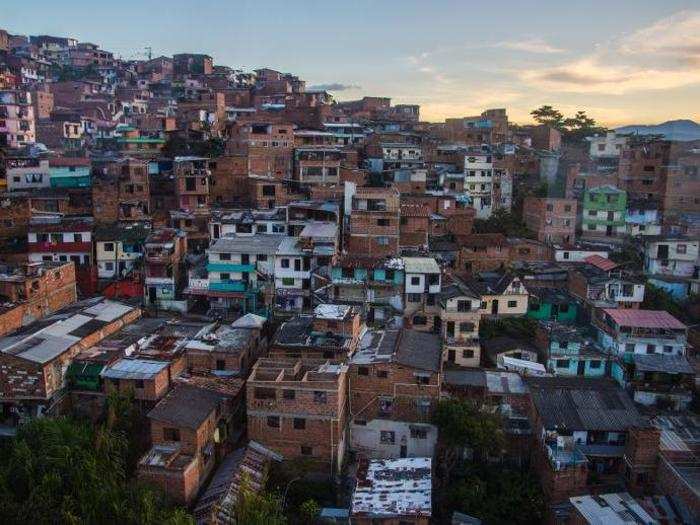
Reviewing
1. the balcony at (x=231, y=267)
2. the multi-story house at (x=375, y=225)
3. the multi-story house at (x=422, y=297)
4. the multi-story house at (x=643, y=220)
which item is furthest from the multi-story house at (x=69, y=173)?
the multi-story house at (x=643, y=220)

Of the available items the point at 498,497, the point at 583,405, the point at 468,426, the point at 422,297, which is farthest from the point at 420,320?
the point at 498,497

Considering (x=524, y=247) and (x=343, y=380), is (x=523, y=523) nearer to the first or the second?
(x=343, y=380)

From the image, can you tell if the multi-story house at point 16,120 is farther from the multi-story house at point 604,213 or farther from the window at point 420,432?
the multi-story house at point 604,213

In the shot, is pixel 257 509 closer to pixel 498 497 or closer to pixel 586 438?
pixel 498 497

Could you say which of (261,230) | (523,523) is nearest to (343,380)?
(523,523)

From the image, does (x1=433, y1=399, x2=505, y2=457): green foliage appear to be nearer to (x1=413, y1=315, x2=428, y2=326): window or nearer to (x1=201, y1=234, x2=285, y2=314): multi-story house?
(x1=413, y1=315, x2=428, y2=326): window

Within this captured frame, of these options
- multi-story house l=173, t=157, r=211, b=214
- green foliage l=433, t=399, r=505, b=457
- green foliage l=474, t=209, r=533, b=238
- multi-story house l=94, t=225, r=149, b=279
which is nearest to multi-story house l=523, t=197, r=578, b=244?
green foliage l=474, t=209, r=533, b=238
